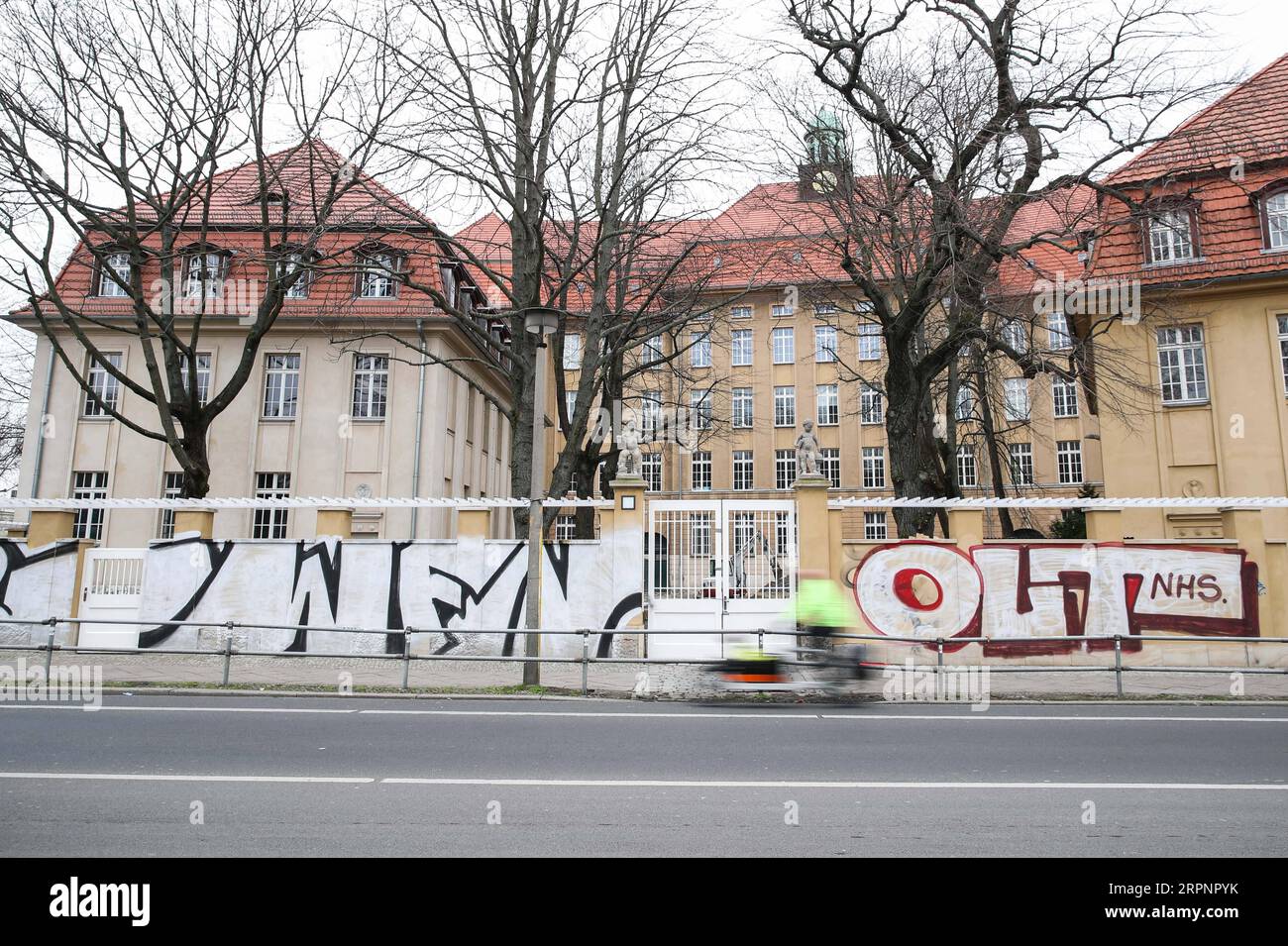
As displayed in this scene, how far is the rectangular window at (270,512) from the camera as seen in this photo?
27469 mm

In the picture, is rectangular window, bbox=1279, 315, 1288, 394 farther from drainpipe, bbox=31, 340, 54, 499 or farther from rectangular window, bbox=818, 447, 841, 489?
drainpipe, bbox=31, 340, 54, 499

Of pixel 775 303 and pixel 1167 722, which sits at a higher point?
pixel 775 303

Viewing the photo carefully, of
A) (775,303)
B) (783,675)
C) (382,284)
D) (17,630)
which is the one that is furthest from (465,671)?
(775,303)

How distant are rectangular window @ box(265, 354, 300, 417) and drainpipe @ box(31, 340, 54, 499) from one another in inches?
266

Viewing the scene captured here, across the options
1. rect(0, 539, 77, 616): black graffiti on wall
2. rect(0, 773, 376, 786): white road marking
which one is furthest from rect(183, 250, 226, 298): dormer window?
rect(0, 773, 376, 786): white road marking

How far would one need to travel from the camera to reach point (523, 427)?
17.9 metres

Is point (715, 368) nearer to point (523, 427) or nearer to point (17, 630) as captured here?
point (523, 427)

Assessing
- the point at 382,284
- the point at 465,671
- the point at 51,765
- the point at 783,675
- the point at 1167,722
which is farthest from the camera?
the point at 382,284

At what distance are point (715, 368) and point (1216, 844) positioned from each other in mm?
38017

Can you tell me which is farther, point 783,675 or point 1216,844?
point 783,675

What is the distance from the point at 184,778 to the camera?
6.31 meters

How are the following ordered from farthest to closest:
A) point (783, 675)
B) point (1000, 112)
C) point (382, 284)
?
point (382, 284) < point (1000, 112) < point (783, 675)

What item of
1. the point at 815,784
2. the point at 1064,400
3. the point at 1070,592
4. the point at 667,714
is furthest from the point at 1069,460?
the point at 815,784

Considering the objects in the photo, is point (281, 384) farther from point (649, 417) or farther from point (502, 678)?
point (502, 678)
